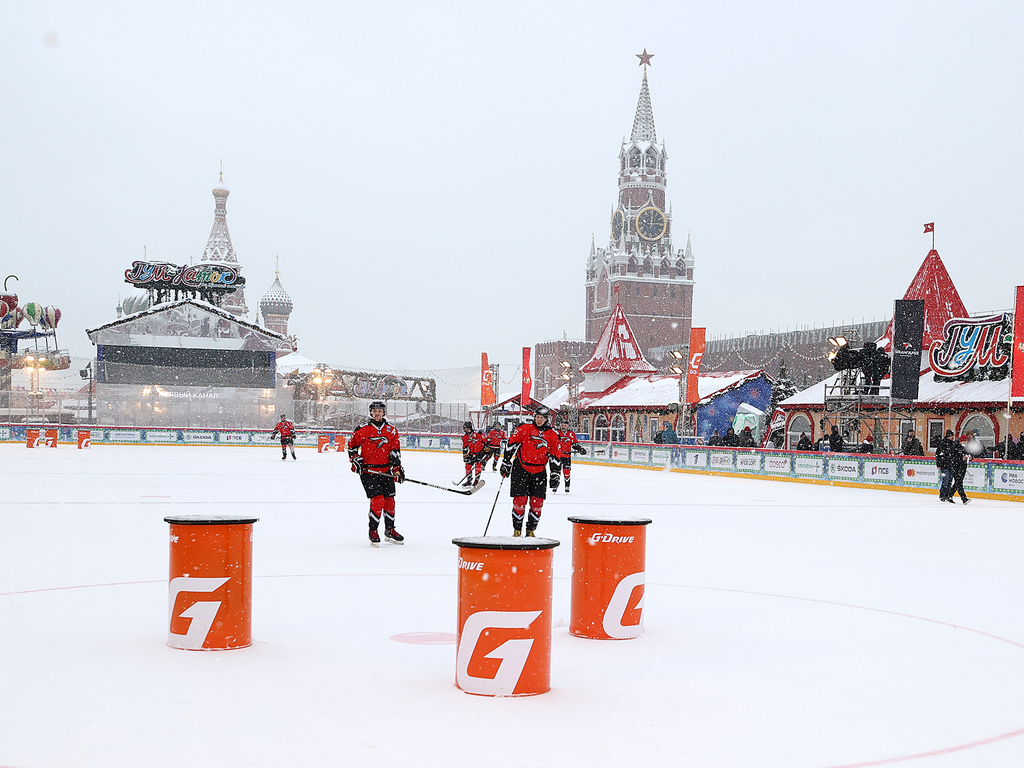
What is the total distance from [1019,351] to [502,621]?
67.3 ft

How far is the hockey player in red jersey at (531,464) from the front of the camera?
11477mm

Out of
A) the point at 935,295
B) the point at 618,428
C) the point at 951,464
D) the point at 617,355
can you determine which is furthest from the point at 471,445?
the point at 617,355

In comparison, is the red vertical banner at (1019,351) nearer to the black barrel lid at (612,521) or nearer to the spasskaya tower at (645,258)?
the black barrel lid at (612,521)

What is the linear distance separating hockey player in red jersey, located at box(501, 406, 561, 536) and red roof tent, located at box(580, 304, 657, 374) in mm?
42713

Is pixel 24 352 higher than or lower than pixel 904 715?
higher

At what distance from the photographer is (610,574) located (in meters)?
6.30

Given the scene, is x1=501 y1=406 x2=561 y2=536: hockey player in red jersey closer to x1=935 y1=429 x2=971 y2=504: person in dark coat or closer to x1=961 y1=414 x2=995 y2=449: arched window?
x1=935 y1=429 x2=971 y2=504: person in dark coat

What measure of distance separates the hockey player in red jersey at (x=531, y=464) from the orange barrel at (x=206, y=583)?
5.83 m

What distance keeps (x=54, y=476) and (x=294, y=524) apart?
1046 centimetres

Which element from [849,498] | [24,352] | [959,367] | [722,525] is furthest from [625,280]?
[722,525]

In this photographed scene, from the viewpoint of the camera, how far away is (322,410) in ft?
157

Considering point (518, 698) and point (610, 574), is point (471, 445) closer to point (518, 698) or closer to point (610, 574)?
point (610, 574)

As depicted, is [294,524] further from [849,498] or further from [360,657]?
[849,498]

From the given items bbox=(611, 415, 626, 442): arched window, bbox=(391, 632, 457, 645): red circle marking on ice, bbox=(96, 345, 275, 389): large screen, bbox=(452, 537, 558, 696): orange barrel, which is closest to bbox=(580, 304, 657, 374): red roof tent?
bbox=(611, 415, 626, 442): arched window
